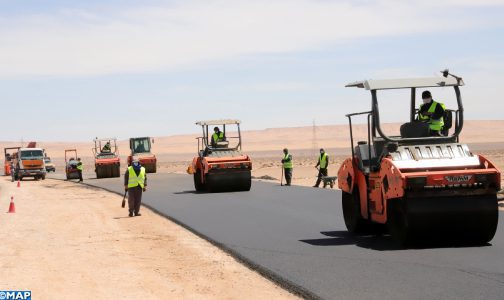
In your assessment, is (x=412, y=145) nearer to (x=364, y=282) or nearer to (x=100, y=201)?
(x=364, y=282)

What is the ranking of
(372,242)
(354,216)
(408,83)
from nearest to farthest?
(408,83), (372,242), (354,216)

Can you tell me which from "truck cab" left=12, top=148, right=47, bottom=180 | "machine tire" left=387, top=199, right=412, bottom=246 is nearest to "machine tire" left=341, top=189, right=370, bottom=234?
"machine tire" left=387, top=199, right=412, bottom=246

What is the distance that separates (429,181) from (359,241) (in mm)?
2148

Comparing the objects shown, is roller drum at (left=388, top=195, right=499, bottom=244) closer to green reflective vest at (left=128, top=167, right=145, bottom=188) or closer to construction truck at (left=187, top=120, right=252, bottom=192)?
green reflective vest at (left=128, top=167, right=145, bottom=188)

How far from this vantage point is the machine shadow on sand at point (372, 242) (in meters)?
11.7

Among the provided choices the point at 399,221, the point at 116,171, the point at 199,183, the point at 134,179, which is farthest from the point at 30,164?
the point at 399,221

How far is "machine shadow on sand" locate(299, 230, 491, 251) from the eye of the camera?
11.7m

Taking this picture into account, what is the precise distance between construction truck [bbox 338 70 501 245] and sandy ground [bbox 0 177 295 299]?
250cm

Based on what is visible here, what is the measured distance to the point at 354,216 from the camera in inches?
532

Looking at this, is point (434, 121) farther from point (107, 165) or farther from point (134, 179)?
point (107, 165)

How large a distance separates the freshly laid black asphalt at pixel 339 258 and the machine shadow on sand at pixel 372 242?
0.02 m

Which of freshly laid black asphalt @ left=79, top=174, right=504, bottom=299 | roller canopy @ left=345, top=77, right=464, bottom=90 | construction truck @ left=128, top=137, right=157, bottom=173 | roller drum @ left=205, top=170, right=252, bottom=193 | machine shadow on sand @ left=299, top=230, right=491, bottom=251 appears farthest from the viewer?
construction truck @ left=128, top=137, right=157, bottom=173

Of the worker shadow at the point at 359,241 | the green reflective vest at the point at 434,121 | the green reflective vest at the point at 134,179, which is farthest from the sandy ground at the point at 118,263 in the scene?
the green reflective vest at the point at 434,121

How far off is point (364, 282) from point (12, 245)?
7864mm
